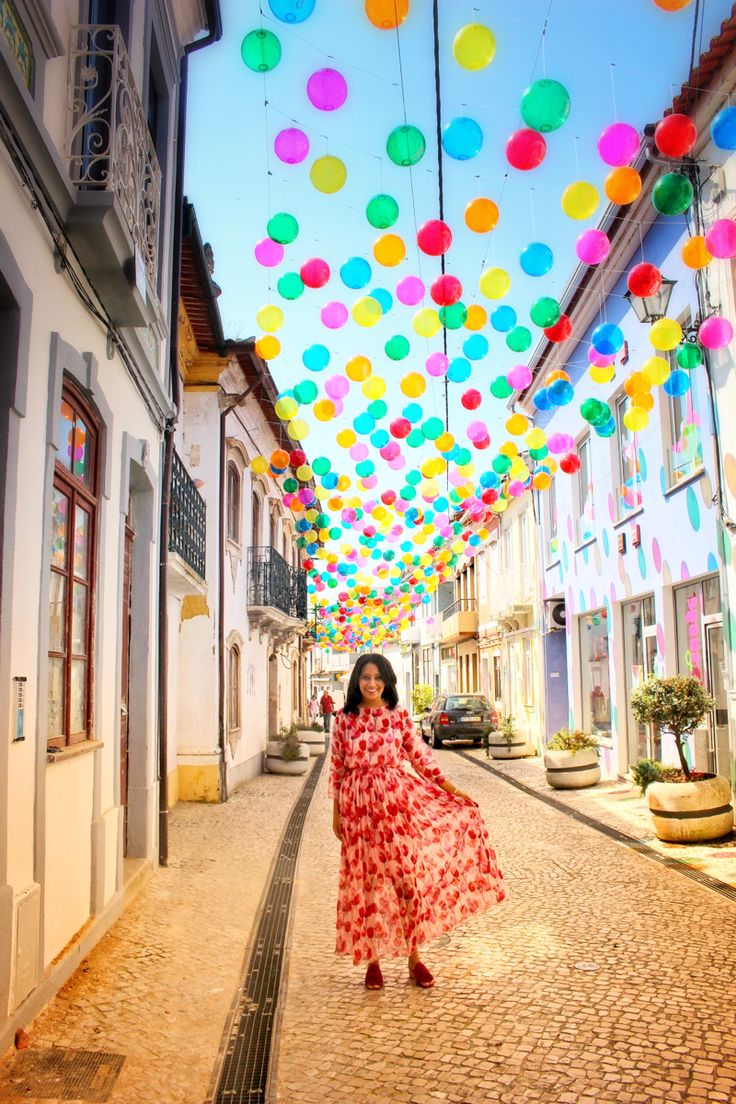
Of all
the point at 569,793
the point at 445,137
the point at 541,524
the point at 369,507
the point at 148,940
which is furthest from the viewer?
the point at 541,524

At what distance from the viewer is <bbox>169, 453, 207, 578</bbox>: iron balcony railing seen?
1056 centimetres

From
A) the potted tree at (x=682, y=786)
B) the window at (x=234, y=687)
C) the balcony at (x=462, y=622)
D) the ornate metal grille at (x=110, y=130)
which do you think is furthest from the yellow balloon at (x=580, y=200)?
the balcony at (x=462, y=622)

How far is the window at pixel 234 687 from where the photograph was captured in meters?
15.1

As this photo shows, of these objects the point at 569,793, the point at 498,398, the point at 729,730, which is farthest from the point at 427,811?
the point at 569,793

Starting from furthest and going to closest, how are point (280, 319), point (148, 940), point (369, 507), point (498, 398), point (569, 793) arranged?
point (369, 507)
point (569, 793)
point (498, 398)
point (280, 319)
point (148, 940)

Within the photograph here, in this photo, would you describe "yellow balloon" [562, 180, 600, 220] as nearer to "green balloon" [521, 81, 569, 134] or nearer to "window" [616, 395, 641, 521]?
"green balloon" [521, 81, 569, 134]

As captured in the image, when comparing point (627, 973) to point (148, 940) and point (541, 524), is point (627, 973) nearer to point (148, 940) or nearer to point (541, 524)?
point (148, 940)

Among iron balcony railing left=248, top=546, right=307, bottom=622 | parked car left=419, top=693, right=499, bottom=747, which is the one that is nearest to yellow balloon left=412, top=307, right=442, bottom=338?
iron balcony railing left=248, top=546, right=307, bottom=622

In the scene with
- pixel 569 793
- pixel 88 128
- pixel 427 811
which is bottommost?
pixel 569 793

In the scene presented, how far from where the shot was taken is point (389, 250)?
7539 mm

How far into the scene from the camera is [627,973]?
480 cm

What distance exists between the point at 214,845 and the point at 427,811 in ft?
16.2

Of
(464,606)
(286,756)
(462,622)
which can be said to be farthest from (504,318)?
(464,606)

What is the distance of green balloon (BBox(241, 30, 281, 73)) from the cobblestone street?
220 inches
